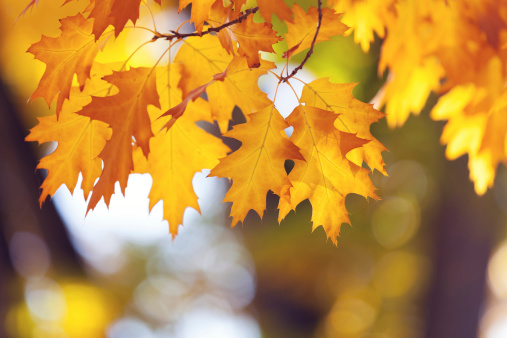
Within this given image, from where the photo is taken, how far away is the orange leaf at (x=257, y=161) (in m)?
0.95

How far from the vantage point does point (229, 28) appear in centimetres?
95

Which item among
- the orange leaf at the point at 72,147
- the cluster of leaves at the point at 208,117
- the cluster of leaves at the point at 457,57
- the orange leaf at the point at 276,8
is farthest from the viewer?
the cluster of leaves at the point at 457,57

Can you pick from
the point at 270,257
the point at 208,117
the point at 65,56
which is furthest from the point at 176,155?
the point at 270,257

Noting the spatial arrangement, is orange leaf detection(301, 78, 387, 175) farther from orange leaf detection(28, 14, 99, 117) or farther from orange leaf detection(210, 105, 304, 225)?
orange leaf detection(28, 14, 99, 117)

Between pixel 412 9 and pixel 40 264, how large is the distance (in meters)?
3.83

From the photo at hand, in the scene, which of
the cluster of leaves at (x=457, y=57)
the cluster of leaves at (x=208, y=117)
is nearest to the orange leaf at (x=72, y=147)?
the cluster of leaves at (x=208, y=117)

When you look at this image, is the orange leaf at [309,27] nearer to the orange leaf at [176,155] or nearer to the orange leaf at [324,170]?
the orange leaf at [324,170]

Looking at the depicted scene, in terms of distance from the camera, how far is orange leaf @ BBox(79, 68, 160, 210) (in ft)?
2.98

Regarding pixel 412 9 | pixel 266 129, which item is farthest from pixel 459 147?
pixel 266 129

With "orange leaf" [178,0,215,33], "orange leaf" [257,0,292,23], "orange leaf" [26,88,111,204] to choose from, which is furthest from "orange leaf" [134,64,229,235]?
"orange leaf" [257,0,292,23]

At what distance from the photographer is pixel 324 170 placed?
3.33 feet

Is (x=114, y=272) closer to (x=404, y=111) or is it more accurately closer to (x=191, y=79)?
(x=404, y=111)

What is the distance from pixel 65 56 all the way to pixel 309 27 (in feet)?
1.91

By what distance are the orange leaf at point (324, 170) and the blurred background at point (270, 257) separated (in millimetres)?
548
